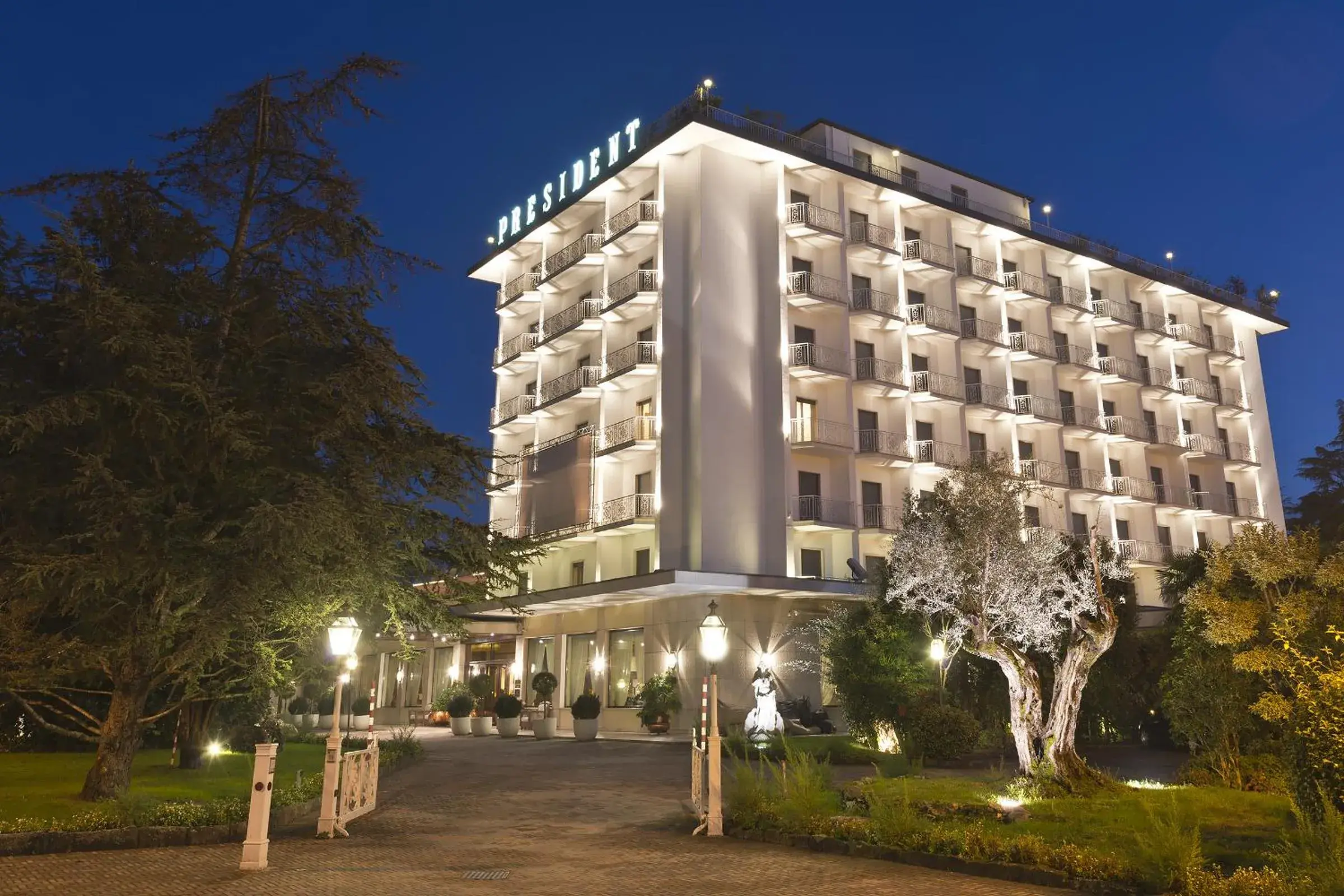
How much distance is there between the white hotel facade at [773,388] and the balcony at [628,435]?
0.10 meters

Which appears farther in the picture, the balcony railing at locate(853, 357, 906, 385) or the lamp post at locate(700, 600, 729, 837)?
the balcony railing at locate(853, 357, 906, 385)

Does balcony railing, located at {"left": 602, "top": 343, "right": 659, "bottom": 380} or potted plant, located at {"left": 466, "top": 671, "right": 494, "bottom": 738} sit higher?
balcony railing, located at {"left": 602, "top": 343, "right": 659, "bottom": 380}

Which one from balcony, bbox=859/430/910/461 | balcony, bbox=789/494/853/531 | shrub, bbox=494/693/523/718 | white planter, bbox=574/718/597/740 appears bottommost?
white planter, bbox=574/718/597/740

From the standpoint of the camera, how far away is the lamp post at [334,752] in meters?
12.8

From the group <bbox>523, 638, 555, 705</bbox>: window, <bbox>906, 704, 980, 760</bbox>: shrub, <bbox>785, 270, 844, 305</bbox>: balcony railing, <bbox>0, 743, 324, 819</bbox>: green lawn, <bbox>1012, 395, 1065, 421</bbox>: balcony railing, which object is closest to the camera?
<bbox>0, 743, 324, 819</bbox>: green lawn

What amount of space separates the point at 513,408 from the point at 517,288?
20.3 feet

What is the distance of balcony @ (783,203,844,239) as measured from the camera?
39.3m

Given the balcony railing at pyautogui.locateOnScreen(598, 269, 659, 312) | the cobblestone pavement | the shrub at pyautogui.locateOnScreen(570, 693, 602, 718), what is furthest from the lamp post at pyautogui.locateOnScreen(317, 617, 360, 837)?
the balcony railing at pyautogui.locateOnScreen(598, 269, 659, 312)

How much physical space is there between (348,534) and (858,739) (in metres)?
16.7

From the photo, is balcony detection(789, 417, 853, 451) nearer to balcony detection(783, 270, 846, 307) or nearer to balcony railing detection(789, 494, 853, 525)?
balcony railing detection(789, 494, 853, 525)

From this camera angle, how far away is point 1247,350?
187 feet

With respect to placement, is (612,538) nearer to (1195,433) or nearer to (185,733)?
(185,733)

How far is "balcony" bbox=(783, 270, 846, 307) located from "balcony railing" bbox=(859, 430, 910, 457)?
5399 millimetres

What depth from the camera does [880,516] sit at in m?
39.0
